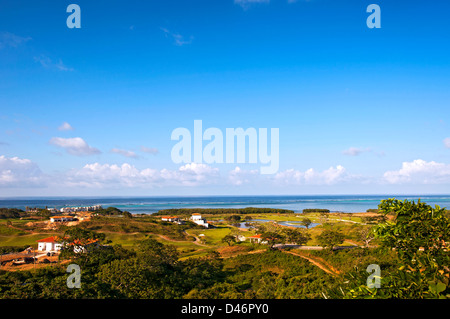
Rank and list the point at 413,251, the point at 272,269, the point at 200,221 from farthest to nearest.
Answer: the point at 200,221, the point at 272,269, the point at 413,251

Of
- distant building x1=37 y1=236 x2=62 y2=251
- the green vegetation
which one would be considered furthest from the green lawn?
distant building x1=37 y1=236 x2=62 y2=251

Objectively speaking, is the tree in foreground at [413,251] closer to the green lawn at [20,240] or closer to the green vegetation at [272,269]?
the green vegetation at [272,269]

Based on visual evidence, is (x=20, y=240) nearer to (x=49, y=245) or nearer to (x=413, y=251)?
(x=49, y=245)

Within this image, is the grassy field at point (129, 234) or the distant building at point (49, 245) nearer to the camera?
the distant building at point (49, 245)

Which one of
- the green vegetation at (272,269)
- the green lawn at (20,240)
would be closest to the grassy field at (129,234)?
the green lawn at (20,240)

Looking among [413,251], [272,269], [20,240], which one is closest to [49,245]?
[20,240]

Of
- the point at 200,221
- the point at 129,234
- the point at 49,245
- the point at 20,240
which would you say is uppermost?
the point at 49,245

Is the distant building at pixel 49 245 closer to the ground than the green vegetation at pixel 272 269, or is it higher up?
closer to the ground

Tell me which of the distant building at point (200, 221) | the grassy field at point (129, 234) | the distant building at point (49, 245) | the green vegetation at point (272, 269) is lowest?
the distant building at point (200, 221)

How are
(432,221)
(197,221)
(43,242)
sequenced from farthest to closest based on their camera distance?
(197,221) → (43,242) → (432,221)
